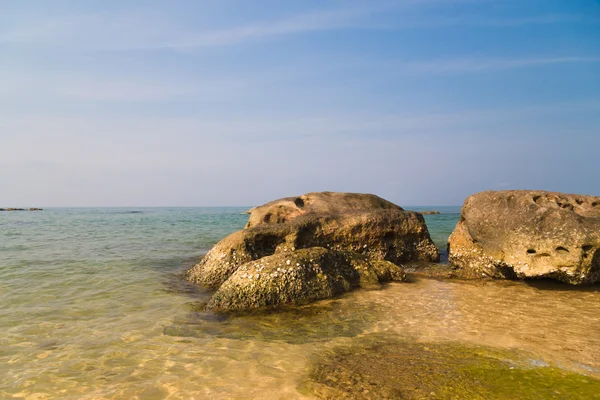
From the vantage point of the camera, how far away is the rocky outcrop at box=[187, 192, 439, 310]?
694 cm

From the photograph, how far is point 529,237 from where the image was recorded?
849 centimetres

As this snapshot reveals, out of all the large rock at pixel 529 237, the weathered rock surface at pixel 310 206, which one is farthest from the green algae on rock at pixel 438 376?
the weathered rock surface at pixel 310 206

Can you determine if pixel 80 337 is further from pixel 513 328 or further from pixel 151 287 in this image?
pixel 513 328

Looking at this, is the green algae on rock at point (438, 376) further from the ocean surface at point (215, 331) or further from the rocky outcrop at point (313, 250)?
the rocky outcrop at point (313, 250)

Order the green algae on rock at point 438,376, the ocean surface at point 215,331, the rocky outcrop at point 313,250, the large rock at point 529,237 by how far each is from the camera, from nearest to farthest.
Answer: the green algae on rock at point 438,376 < the ocean surface at point 215,331 < the rocky outcrop at point 313,250 < the large rock at point 529,237

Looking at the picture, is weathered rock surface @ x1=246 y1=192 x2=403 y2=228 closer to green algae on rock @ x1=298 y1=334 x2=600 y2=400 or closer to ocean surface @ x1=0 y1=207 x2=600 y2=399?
ocean surface @ x1=0 y1=207 x2=600 y2=399

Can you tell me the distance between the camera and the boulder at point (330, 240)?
363 inches

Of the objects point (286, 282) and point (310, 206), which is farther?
point (310, 206)

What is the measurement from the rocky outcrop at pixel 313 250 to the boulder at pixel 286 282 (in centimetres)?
2

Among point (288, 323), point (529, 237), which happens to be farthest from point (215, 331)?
point (529, 237)

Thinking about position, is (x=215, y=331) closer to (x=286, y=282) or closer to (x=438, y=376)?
(x=286, y=282)

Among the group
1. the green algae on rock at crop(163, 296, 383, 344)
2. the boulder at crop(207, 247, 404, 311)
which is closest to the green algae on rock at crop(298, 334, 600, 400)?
the green algae on rock at crop(163, 296, 383, 344)

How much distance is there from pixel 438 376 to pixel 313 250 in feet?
13.9

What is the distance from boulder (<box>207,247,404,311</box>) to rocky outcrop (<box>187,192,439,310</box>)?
0.02m
